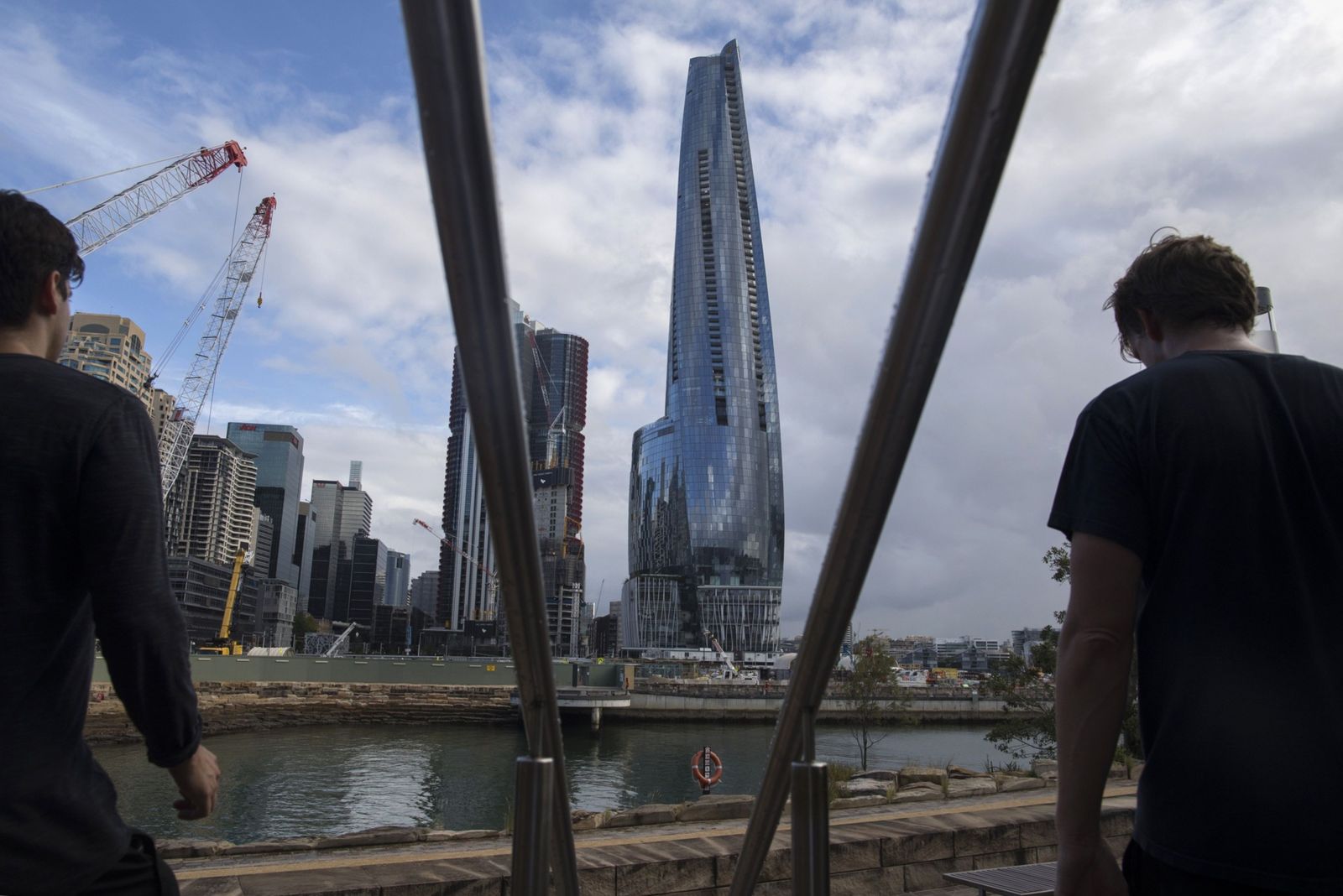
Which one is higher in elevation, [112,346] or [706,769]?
[112,346]

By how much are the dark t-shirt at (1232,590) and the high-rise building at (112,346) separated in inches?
4240

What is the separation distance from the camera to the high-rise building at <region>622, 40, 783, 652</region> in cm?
10306

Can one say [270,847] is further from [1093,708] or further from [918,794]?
[1093,708]

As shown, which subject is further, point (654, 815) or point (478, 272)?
point (654, 815)

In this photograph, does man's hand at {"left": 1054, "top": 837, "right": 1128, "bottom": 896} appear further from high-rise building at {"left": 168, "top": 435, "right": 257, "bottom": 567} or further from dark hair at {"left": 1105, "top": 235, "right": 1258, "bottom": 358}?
high-rise building at {"left": 168, "top": 435, "right": 257, "bottom": 567}

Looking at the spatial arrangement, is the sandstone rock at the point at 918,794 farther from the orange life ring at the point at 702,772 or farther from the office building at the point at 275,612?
the office building at the point at 275,612

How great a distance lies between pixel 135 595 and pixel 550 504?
557 ft

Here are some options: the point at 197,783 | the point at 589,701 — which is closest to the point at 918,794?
the point at 197,783

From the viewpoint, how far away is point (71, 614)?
1117 mm

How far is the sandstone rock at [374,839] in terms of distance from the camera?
4488mm

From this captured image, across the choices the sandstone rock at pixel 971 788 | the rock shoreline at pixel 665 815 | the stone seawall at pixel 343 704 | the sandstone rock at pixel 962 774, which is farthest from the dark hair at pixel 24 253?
the stone seawall at pixel 343 704

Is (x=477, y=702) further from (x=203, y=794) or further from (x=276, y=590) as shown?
(x=276, y=590)

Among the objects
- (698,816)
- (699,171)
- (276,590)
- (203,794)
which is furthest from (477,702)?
(276,590)

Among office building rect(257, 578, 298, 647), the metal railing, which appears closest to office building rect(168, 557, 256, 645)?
office building rect(257, 578, 298, 647)
